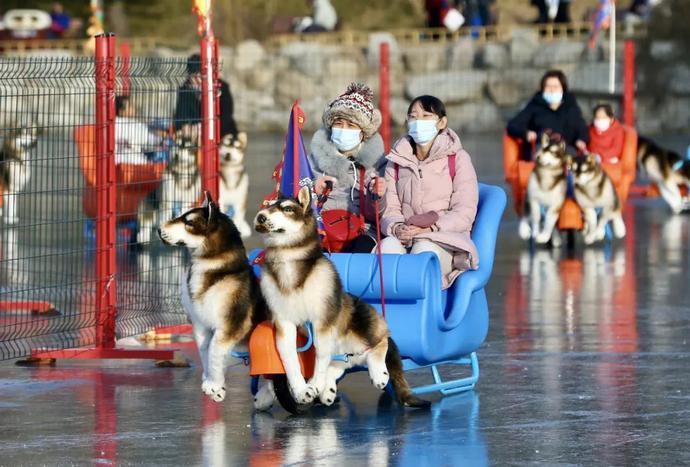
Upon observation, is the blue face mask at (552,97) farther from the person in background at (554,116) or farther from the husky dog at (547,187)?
the husky dog at (547,187)

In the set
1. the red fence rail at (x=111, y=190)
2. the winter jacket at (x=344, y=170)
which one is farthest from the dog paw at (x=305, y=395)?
the red fence rail at (x=111, y=190)

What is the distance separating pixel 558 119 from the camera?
16203 millimetres

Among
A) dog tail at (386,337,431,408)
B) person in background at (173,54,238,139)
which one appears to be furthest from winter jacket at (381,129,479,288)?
person in background at (173,54,238,139)

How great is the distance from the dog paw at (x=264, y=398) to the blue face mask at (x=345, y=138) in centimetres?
149

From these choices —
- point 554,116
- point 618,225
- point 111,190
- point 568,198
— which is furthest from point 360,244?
point 618,225

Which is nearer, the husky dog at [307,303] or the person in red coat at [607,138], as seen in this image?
the husky dog at [307,303]

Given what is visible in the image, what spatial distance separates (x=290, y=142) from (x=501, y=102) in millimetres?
23910

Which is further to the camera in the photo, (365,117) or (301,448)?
(365,117)

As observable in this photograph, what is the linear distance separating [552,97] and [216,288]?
28.4 ft

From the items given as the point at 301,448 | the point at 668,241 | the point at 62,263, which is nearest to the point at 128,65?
the point at 301,448

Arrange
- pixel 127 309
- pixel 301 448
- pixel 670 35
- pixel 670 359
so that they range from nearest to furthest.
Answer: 1. pixel 301 448
2. pixel 670 359
3. pixel 127 309
4. pixel 670 35

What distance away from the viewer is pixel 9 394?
28.3 feet

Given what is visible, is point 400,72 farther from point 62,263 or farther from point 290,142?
point 290,142

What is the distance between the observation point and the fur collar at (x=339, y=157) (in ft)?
29.0
